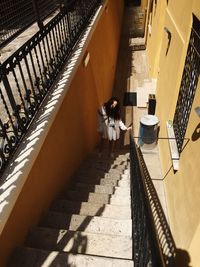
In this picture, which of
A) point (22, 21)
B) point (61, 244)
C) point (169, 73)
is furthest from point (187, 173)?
point (22, 21)

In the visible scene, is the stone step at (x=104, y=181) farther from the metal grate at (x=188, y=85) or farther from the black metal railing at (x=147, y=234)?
the metal grate at (x=188, y=85)

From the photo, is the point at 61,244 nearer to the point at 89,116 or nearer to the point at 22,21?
the point at 89,116

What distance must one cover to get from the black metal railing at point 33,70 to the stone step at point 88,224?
157 centimetres

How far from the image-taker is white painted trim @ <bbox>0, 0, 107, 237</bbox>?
9.03 ft

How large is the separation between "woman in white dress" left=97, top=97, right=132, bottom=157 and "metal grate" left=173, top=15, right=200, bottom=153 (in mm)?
1394

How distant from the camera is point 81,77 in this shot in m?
6.39

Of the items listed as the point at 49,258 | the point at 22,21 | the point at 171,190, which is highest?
the point at 22,21

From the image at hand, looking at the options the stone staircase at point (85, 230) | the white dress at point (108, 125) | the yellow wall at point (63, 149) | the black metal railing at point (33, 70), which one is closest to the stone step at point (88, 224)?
the stone staircase at point (85, 230)

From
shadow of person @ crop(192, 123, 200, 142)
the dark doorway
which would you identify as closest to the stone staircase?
shadow of person @ crop(192, 123, 200, 142)

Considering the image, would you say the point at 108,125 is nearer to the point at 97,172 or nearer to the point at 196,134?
the point at 97,172

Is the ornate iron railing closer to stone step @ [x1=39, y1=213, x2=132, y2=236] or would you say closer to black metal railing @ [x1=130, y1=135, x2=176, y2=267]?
stone step @ [x1=39, y1=213, x2=132, y2=236]

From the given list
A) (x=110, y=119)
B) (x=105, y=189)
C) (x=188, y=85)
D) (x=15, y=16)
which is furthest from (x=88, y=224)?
(x=15, y=16)

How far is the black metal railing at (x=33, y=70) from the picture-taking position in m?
3.17

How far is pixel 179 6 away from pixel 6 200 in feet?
19.1
